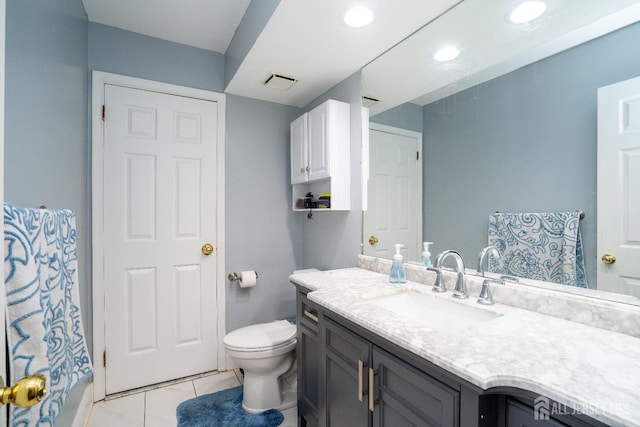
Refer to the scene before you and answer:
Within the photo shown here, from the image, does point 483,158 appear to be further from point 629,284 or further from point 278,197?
point 278,197

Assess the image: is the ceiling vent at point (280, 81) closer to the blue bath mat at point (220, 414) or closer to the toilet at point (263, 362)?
the toilet at point (263, 362)

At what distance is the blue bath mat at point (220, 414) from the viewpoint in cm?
176

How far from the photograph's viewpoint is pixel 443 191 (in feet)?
5.24

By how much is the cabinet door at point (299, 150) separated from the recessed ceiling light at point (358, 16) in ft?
2.58

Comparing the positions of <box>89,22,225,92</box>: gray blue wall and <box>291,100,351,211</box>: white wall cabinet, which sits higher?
<box>89,22,225,92</box>: gray blue wall

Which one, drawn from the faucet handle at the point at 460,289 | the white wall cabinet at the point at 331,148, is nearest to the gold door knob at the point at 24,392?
the faucet handle at the point at 460,289

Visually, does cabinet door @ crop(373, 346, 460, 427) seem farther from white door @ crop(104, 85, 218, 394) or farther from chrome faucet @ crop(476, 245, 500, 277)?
white door @ crop(104, 85, 218, 394)

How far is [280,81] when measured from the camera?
85.2 inches

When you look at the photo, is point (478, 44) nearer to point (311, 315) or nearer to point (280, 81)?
point (280, 81)

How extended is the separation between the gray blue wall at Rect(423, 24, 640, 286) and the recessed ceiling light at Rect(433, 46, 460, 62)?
203mm

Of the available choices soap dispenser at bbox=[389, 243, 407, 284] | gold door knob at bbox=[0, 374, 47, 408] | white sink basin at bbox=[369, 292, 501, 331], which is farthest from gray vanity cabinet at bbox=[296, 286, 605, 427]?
gold door knob at bbox=[0, 374, 47, 408]

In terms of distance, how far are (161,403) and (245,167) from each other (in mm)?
1737

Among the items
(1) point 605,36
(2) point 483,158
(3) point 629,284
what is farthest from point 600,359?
(1) point 605,36

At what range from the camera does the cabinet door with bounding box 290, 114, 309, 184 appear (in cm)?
225
